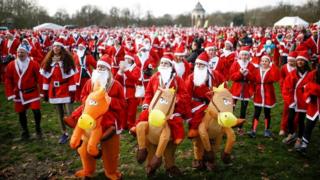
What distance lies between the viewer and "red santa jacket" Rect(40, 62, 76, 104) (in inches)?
297

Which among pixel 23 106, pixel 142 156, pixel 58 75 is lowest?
pixel 142 156

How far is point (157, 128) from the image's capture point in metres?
5.19

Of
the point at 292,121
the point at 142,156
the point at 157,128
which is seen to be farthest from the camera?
the point at 292,121

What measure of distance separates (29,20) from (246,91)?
2107 inches

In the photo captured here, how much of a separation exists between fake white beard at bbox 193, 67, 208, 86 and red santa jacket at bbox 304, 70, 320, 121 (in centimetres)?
198

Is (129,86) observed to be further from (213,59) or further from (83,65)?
(213,59)

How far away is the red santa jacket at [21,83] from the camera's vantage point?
753cm

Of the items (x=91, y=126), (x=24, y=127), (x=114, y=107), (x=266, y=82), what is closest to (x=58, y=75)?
(x=24, y=127)

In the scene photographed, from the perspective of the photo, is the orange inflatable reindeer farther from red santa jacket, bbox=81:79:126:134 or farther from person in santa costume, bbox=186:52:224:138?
person in santa costume, bbox=186:52:224:138

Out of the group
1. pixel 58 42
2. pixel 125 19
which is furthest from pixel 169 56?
pixel 125 19

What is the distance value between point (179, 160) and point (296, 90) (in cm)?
277

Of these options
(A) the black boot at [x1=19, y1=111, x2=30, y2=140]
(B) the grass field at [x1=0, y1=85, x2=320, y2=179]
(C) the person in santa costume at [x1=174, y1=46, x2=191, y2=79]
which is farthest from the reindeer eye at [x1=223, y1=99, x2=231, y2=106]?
(A) the black boot at [x1=19, y1=111, x2=30, y2=140]

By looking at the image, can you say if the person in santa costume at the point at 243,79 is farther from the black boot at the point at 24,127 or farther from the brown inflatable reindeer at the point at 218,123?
the black boot at the point at 24,127

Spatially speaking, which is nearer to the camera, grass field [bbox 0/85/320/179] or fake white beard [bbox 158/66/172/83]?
fake white beard [bbox 158/66/172/83]
